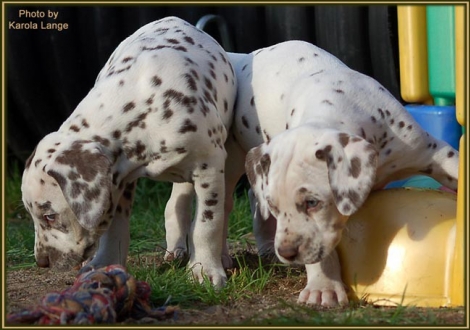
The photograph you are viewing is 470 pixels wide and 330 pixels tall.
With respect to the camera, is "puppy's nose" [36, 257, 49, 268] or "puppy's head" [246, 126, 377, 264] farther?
"puppy's nose" [36, 257, 49, 268]

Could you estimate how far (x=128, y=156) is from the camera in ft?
18.4

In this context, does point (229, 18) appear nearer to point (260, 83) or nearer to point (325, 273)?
point (260, 83)

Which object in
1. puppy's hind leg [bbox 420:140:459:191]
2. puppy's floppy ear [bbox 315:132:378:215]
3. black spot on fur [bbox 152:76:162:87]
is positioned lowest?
puppy's hind leg [bbox 420:140:459:191]

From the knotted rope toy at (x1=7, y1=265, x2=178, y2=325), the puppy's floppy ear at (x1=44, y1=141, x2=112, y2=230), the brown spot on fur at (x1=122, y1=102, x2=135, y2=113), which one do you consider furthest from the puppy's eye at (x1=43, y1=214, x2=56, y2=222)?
the knotted rope toy at (x1=7, y1=265, x2=178, y2=325)

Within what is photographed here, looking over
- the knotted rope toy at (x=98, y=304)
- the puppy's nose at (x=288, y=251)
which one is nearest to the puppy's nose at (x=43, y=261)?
the knotted rope toy at (x=98, y=304)

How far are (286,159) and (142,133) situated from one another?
1127 mm

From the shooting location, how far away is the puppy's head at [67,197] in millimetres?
5422

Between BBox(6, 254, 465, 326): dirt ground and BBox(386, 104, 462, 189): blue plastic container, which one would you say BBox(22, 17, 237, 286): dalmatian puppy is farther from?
BBox(386, 104, 462, 189): blue plastic container

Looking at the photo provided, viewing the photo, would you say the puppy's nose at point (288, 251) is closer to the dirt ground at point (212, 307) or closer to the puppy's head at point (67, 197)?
the dirt ground at point (212, 307)

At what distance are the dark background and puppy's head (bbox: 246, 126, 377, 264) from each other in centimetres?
365

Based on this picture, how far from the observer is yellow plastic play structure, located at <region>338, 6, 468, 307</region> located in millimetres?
4852

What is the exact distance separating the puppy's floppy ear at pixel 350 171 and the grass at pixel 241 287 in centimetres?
55

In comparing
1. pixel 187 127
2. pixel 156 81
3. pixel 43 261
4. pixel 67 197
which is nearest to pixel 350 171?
pixel 187 127

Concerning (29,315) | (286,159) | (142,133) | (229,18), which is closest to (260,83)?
(142,133)
